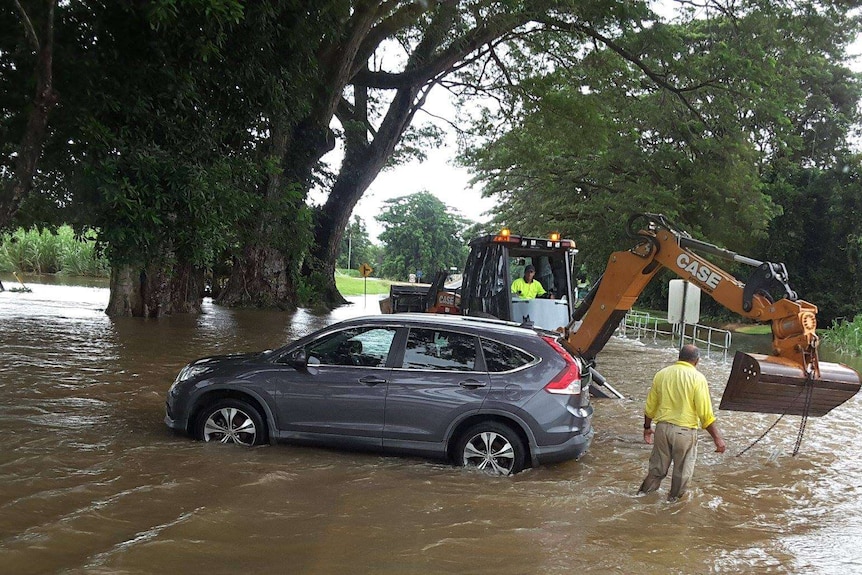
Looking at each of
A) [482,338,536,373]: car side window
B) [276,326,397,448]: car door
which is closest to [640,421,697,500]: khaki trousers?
[482,338,536,373]: car side window

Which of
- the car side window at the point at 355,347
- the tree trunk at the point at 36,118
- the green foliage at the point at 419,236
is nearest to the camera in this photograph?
the car side window at the point at 355,347

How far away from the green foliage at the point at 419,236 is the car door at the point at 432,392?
282 ft

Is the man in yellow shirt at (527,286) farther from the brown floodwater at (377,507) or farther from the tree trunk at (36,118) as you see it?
the tree trunk at (36,118)

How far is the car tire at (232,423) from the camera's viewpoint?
7.42m

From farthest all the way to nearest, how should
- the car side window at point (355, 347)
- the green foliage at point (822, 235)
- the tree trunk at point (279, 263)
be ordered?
the green foliage at point (822, 235)
the tree trunk at point (279, 263)
the car side window at point (355, 347)

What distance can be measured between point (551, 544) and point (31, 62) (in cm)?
1040

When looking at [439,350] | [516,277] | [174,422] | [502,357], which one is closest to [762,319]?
[502,357]

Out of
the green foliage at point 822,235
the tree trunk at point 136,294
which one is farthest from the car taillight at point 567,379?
the green foliage at point 822,235

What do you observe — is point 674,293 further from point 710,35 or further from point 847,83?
point 847,83

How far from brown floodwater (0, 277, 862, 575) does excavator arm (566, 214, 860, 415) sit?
853 mm

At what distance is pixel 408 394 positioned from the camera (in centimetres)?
712

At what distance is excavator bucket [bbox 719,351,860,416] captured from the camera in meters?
7.64

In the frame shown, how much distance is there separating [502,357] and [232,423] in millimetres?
2784

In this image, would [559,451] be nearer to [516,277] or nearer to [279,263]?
[516,277]
